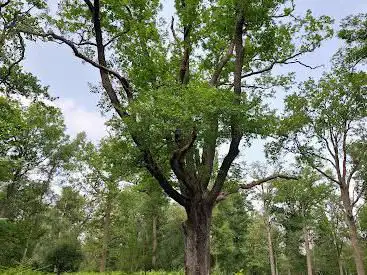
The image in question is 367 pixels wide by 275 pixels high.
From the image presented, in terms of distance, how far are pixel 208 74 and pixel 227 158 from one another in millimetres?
5470

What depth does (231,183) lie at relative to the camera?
13.0m

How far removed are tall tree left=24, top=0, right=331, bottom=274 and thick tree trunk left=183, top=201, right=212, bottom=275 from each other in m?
0.03

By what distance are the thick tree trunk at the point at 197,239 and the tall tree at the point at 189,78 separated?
0.10 feet

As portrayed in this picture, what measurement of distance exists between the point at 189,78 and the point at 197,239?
6.37 m

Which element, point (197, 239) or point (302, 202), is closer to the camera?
point (197, 239)

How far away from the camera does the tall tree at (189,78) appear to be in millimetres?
9969

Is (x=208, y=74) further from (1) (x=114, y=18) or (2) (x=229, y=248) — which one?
(2) (x=229, y=248)

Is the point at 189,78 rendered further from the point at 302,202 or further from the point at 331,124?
the point at 302,202

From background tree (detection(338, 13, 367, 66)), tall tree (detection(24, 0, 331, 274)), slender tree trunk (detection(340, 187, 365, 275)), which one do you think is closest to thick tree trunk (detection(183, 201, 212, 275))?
tall tree (detection(24, 0, 331, 274))

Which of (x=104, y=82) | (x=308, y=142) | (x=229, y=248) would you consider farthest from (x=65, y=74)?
(x=229, y=248)

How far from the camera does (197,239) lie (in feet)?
37.1

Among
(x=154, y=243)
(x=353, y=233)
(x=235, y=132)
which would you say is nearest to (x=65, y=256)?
(x=235, y=132)

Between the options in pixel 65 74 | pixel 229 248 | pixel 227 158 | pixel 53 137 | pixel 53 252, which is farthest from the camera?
pixel 229 248

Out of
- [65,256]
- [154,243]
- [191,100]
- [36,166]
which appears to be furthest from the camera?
[154,243]
